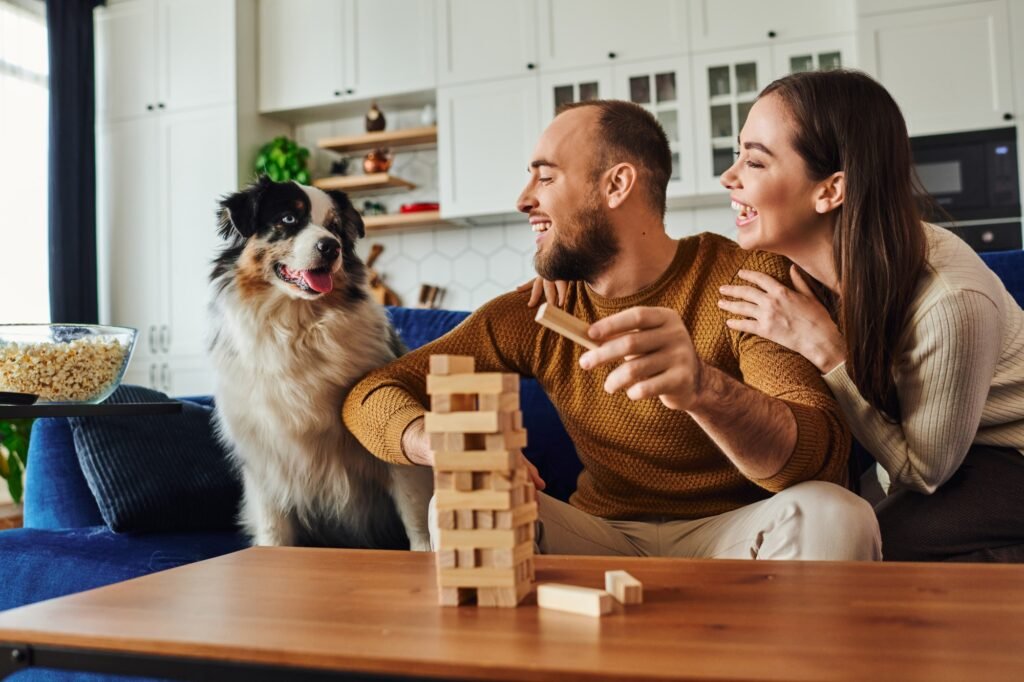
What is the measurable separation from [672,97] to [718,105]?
228 millimetres

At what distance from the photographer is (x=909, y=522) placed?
59.2 inches

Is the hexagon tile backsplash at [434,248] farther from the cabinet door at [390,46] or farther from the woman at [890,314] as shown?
the woman at [890,314]

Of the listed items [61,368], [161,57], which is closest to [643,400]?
[61,368]

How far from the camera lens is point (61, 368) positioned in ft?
4.98

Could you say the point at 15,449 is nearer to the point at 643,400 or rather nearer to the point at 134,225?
the point at 134,225

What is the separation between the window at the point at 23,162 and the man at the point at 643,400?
385 cm

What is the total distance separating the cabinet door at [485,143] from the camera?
177 inches

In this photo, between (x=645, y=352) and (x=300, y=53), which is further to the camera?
(x=300, y=53)

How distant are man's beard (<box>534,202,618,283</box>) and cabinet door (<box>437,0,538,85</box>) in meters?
2.98

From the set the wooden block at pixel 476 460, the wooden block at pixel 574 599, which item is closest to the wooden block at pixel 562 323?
the wooden block at pixel 476 460

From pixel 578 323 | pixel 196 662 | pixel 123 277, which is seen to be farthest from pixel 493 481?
pixel 123 277

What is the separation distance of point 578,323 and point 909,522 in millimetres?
955

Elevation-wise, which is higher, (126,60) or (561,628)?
(126,60)

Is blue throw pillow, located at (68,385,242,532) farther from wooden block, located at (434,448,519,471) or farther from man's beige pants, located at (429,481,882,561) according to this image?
wooden block, located at (434,448,519,471)
